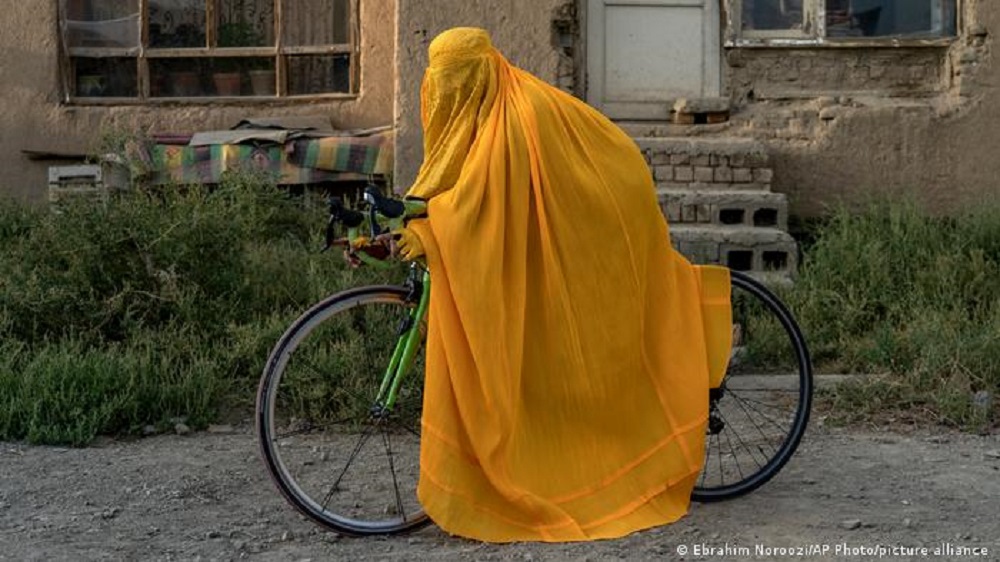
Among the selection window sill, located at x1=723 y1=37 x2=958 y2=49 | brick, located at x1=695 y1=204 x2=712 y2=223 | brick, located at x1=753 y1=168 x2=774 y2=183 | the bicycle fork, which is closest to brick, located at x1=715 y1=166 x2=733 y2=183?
brick, located at x1=753 y1=168 x2=774 y2=183

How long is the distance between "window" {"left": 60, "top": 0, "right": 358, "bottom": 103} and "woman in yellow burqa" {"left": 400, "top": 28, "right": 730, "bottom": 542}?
4.93 meters

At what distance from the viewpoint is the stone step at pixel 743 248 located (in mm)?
7035

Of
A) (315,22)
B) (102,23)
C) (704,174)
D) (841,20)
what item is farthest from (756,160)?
(102,23)

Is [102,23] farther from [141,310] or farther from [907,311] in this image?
[907,311]

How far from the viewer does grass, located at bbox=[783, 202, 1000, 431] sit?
17.8 feet

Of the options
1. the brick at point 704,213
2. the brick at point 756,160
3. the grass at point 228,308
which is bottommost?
the grass at point 228,308

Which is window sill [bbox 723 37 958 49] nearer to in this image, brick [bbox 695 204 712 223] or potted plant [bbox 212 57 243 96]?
brick [bbox 695 204 712 223]

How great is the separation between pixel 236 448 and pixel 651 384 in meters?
1.83

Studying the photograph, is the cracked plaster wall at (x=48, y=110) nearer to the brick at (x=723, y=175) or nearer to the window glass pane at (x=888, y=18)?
the brick at (x=723, y=175)

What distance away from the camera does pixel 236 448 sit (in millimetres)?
5031

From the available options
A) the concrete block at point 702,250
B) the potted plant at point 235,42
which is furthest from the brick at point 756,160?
the potted plant at point 235,42

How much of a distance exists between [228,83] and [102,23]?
931mm

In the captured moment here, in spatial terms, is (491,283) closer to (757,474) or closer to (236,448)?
(757,474)

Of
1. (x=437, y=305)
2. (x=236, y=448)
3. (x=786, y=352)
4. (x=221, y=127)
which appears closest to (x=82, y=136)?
(x=221, y=127)
